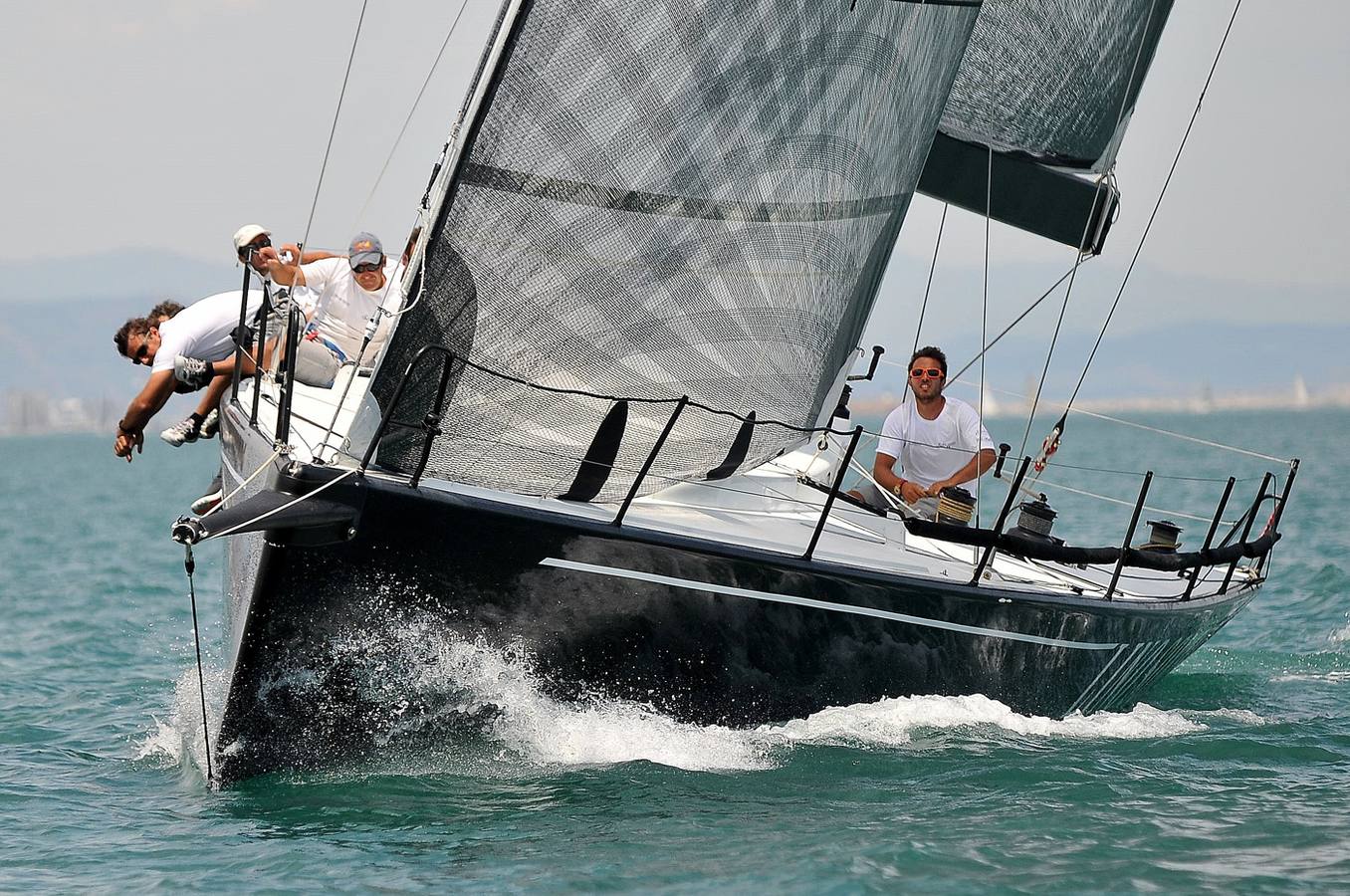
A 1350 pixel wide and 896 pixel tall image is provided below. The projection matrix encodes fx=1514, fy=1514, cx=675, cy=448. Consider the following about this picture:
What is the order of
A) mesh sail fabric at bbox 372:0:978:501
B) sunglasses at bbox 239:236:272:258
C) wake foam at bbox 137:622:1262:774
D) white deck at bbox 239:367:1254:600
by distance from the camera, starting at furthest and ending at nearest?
sunglasses at bbox 239:236:272:258 → white deck at bbox 239:367:1254:600 → wake foam at bbox 137:622:1262:774 → mesh sail fabric at bbox 372:0:978:501

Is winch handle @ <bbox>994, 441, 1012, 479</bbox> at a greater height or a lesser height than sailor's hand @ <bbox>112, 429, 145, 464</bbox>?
greater

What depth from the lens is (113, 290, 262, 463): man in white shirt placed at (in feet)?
22.3

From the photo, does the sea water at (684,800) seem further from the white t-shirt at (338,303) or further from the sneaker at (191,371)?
the white t-shirt at (338,303)

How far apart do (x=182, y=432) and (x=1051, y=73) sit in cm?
531

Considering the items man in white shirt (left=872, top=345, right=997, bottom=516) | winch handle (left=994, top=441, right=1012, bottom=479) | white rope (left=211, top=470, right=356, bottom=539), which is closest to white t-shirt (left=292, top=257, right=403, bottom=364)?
white rope (left=211, top=470, right=356, bottom=539)

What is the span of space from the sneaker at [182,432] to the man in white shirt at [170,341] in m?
0.14

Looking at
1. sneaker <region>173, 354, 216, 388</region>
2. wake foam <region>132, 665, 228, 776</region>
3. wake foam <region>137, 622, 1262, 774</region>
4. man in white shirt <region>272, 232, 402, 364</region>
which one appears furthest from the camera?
man in white shirt <region>272, 232, 402, 364</region>

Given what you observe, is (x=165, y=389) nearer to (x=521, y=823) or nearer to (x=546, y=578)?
(x=546, y=578)

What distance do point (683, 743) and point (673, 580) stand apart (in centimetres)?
68

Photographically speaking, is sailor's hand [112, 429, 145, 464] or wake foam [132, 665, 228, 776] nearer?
wake foam [132, 665, 228, 776]

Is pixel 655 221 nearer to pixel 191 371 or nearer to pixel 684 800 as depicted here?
pixel 684 800

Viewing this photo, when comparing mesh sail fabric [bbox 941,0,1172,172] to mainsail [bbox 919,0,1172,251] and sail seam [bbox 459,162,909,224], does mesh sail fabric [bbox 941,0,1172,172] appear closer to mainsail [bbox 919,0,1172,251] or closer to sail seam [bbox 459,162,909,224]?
mainsail [bbox 919,0,1172,251]

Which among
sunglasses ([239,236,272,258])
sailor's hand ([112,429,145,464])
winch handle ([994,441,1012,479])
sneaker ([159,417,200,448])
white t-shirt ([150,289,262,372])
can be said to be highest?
winch handle ([994,441,1012,479])

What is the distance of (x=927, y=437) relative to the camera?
759cm
